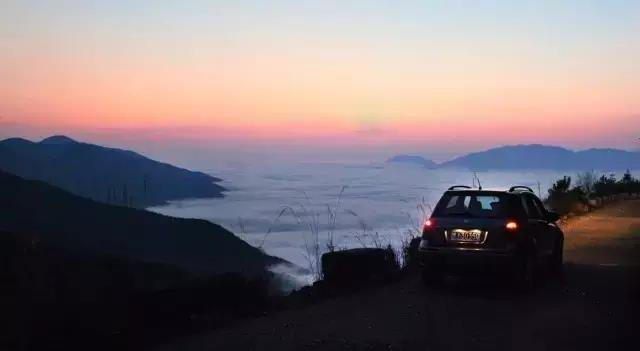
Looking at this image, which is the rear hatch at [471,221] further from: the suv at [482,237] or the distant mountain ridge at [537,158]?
the distant mountain ridge at [537,158]

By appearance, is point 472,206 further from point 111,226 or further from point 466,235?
point 111,226

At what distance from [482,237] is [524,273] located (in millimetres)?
922

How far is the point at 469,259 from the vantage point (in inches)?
422

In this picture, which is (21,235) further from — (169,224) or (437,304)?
(169,224)

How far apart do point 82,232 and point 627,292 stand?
102 metres

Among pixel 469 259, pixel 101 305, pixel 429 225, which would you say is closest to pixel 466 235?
pixel 469 259

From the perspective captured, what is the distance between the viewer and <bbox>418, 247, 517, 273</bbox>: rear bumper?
34.8ft

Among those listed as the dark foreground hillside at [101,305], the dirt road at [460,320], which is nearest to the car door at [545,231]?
the dirt road at [460,320]

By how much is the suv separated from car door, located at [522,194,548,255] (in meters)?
0.02

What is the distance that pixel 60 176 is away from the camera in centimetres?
19388

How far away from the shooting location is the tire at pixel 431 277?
1123 centimetres

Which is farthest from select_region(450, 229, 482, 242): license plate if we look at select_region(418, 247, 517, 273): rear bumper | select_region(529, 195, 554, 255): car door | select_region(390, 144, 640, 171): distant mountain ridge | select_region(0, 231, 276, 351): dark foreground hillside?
select_region(390, 144, 640, 171): distant mountain ridge

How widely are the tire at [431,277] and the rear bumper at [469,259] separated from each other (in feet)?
0.78

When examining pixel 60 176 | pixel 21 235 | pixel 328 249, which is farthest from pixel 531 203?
pixel 60 176
